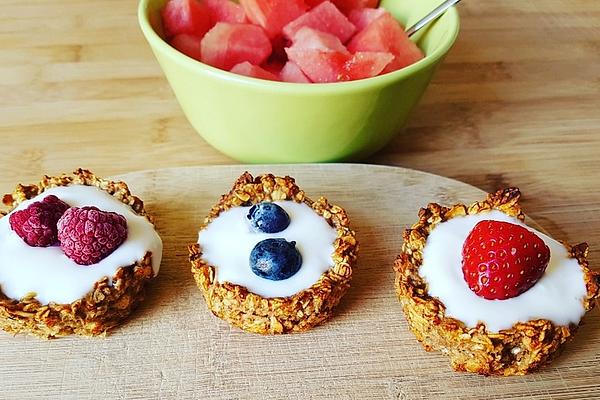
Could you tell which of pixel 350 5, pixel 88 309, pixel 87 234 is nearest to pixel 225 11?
pixel 350 5

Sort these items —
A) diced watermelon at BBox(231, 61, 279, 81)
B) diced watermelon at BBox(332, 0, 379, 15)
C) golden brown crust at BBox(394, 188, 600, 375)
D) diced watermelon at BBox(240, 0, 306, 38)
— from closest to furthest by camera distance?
golden brown crust at BBox(394, 188, 600, 375) < diced watermelon at BBox(231, 61, 279, 81) < diced watermelon at BBox(240, 0, 306, 38) < diced watermelon at BBox(332, 0, 379, 15)

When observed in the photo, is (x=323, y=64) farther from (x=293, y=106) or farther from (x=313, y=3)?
(x=313, y=3)

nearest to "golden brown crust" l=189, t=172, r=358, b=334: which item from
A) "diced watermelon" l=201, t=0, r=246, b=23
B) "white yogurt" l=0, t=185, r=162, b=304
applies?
"white yogurt" l=0, t=185, r=162, b=304

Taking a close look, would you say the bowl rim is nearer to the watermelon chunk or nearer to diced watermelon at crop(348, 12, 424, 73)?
diced watermelon at crop(348, 12, 424, 73)

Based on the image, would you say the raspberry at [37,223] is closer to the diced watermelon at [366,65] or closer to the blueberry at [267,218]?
the blueberry at [267,218]

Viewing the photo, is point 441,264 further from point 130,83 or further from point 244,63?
point 130,83

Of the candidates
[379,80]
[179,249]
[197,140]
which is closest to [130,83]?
[197,140]
